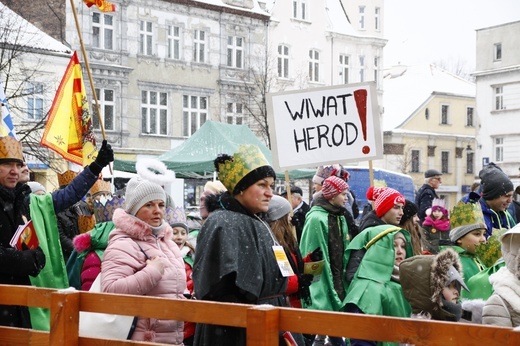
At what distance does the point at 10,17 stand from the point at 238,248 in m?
25.1

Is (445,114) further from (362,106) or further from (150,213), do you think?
(150,213)

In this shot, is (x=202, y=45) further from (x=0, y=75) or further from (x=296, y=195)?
(x=296, y=195)

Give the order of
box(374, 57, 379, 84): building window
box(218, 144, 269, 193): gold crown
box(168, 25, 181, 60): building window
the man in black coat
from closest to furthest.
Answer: box(218, 144, 269, 193): gold crown
the man in black coat
box(168, 25, 181, 60): building window
box(374, 57, 379, 84): building window

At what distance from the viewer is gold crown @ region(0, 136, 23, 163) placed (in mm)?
5660

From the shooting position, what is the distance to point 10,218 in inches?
219

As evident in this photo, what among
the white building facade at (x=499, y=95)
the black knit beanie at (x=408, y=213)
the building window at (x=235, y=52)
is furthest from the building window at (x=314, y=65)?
the black knit beanie at (x=408, y=213)

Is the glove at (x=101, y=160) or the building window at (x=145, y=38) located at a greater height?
the building window at (x=145, y=38)

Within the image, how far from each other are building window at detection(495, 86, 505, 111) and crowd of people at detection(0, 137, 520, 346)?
131 feet

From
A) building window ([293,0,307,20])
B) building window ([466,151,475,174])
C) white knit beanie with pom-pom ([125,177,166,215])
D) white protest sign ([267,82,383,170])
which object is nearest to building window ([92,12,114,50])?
building window ([293,0,307,20])

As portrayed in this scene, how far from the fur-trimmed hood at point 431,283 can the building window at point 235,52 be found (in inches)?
1318

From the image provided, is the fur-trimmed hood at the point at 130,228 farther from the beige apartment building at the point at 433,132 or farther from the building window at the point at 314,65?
the beige apartment building at the point at 433,132

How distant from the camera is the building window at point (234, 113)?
124 ft

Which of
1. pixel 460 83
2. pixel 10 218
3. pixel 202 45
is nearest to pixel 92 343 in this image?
pixel 10 218

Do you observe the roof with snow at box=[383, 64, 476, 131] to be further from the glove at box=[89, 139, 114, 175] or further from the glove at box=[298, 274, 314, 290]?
the glove at box=[298, 274, 314, 290]
